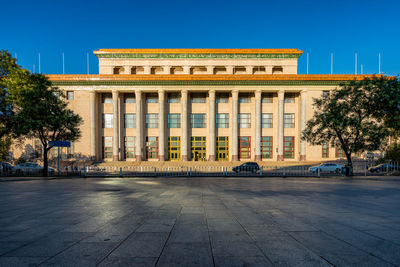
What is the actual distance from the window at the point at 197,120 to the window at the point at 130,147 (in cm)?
1238

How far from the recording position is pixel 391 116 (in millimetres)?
17609

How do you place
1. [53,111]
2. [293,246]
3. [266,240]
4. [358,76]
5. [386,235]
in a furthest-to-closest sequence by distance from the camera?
[358,76], [53,111], [386,235], [266,240], [293,246]

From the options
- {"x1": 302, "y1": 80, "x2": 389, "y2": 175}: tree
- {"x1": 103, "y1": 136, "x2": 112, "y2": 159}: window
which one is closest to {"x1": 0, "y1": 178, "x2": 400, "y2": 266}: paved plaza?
{"x1": 302, "y1": 80, "x2": 389, "y2": 175}: tree

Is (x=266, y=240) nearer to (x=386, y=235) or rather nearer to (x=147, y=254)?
(x=147, y=254)

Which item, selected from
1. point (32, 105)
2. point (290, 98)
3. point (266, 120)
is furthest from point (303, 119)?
point (32, 105)

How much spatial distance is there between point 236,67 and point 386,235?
4077cm

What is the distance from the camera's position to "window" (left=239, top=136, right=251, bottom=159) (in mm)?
38406

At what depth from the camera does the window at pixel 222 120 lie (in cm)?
3894

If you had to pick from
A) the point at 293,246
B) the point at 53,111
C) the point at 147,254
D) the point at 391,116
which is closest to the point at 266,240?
the point at 293,246

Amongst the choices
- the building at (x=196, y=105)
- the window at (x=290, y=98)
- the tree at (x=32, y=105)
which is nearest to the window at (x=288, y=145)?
the building at (x=196, y=105)

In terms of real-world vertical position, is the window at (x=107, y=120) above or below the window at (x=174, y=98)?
below

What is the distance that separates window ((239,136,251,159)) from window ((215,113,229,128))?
417cm

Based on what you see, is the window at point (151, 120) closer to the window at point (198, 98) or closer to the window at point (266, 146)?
the window at point (198, 98)

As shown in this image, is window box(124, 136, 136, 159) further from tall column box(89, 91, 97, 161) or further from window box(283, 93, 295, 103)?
window box(283, 93, 295, 103)
